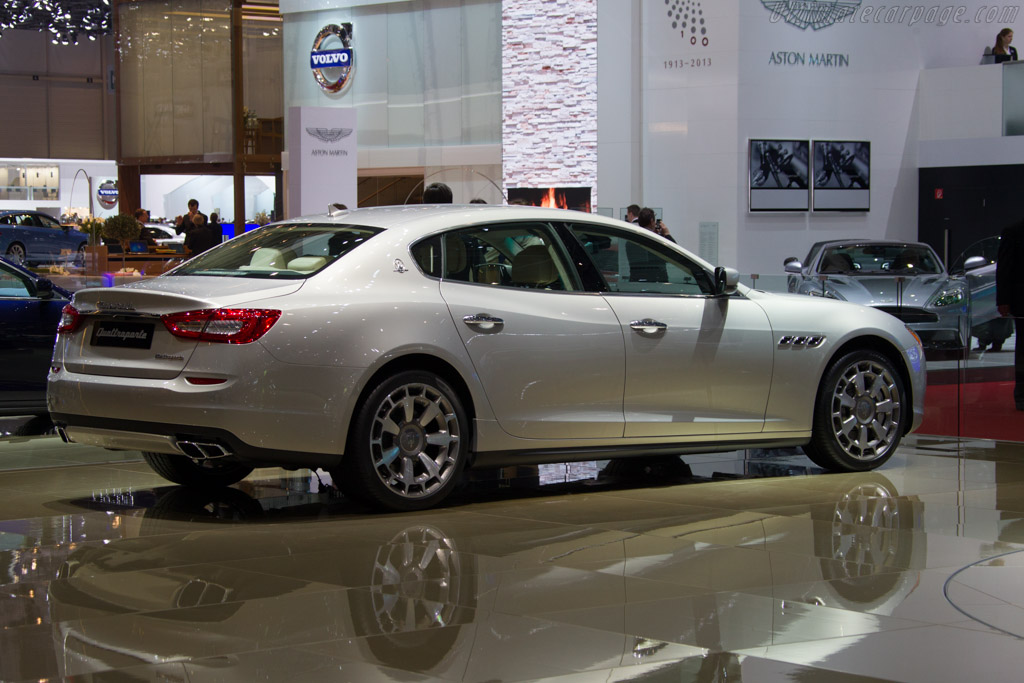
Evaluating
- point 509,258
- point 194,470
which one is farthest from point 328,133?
point 509,258

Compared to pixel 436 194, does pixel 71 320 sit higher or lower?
lower

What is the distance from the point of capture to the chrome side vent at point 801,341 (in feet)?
24.2

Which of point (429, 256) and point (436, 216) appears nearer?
point (429, 256)

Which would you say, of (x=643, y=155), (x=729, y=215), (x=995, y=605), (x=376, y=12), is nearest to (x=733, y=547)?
(x=995, y=605)

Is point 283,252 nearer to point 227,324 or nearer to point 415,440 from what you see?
point 227,324

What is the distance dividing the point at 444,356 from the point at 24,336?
4671mm

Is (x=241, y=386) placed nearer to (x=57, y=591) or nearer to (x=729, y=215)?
(x=57, y=591)

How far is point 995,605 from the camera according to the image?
4.55 metres

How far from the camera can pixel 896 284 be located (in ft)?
44.6

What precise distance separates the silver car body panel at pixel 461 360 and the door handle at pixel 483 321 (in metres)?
0.02

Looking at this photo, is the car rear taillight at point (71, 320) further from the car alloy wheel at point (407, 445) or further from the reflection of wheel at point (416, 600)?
the reflection of wheel at point (416, 600)

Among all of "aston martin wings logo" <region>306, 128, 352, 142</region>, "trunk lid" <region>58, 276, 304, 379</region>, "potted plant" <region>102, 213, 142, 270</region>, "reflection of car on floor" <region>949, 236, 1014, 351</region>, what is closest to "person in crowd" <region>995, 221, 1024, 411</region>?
"reflection of car on floor" <region>949, 236, 1014, 351</region>

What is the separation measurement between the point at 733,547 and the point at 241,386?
2.25 meters

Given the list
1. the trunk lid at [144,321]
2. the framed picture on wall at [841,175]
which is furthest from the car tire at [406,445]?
the framed picture on wall at [841,175]
